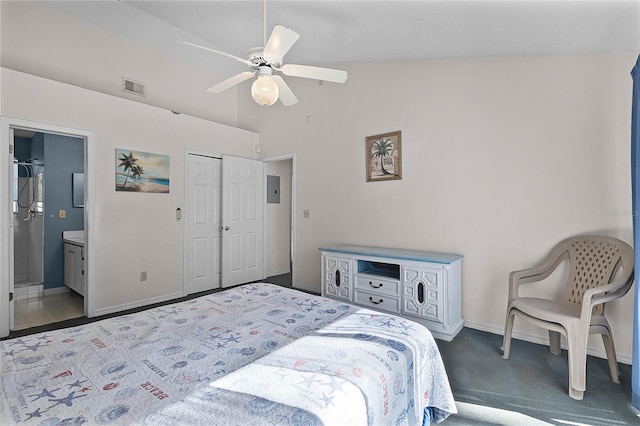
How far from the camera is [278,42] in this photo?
1.77 m

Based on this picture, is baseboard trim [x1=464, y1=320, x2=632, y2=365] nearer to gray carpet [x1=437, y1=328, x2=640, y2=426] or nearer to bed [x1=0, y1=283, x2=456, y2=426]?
gray carpet [x1=437, y1=328, x2=640, y2=426]

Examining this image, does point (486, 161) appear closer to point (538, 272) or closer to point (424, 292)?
point (538, 272)

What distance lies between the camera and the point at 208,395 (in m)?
0.98

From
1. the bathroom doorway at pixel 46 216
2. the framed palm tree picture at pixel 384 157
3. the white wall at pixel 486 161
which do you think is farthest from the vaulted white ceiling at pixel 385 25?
the bathroom doorway at pixel 46 216

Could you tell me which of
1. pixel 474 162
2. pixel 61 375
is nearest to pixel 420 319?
pixel 474 162

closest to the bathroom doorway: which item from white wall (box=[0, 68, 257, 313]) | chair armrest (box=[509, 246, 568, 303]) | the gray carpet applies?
white wall (box=[0, 68, 257, 313])

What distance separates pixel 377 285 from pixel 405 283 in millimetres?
312

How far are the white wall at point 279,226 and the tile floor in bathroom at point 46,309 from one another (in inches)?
102

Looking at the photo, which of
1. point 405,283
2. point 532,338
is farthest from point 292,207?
point 532,338

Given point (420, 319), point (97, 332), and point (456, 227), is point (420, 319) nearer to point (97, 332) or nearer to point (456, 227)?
point (456, 227)

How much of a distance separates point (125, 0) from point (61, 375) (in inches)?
149

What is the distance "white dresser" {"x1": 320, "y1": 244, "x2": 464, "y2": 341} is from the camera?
2830mm

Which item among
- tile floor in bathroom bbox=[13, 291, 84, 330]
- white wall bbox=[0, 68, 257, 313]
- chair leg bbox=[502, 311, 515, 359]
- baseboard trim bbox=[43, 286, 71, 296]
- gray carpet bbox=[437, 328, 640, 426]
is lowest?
gray carpet bbox=[437, 328, 640, 426]

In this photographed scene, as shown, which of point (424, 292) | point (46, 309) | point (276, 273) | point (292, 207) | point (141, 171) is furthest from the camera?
point (276, 273)
